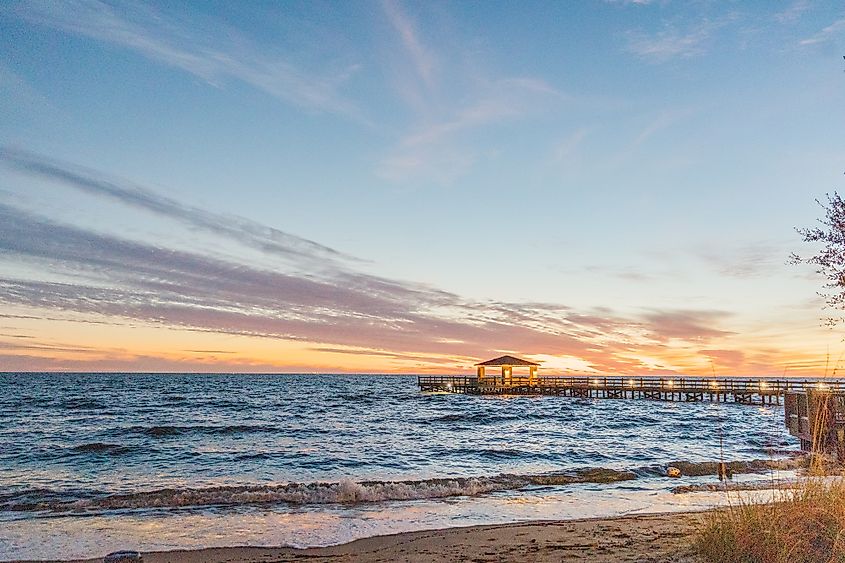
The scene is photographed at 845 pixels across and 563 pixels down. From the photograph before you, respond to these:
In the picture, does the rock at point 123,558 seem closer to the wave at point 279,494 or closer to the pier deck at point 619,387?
the wave at point 279,494

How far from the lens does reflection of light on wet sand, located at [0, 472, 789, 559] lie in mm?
10883

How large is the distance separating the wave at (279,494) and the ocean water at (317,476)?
0.06 meters

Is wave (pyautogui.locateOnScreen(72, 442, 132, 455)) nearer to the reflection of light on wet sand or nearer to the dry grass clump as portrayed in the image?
the reflection of light on wet sand

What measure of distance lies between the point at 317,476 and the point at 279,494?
4.09m

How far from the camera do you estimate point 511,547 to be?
387 inches

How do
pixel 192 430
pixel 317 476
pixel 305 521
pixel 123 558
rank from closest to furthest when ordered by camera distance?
pixel 123 558 → pixel 305 521 → pixel 317 476 → pixel 192 430

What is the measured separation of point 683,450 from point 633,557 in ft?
63.3

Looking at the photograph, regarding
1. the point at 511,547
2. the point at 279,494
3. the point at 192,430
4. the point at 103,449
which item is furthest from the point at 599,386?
the point at 511,547

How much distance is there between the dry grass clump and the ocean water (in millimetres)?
2491

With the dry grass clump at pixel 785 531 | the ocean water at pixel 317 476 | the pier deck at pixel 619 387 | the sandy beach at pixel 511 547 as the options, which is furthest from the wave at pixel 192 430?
the pier deck at pixel 619 387

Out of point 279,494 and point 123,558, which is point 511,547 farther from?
point 279,494

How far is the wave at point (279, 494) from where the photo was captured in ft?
48.1

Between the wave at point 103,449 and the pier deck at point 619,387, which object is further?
the pier deck at point 619,387

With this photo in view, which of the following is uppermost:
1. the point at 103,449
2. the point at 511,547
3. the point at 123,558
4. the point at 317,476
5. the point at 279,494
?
the point at 123,558
